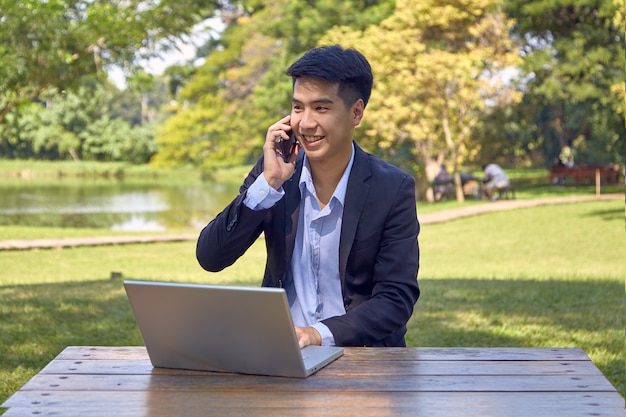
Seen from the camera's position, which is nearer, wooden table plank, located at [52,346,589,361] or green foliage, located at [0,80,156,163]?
wooden table plank, located at [52,346,589,361]

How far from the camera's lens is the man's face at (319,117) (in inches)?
114

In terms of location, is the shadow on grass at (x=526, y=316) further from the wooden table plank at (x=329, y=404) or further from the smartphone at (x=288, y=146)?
the wooden table plank at (x=329, y=404)

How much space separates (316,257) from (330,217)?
0.14 metres

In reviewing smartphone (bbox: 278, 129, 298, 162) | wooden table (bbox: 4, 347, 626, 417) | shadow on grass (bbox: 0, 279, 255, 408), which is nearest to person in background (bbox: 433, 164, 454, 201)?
shadow on grass (bbox: 0, 279, 255, 408)

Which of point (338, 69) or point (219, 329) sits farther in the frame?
point (338, 69)

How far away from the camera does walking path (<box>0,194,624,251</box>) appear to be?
16031mm

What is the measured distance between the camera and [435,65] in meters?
24.8

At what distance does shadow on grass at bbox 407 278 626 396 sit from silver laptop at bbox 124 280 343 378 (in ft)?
11.7

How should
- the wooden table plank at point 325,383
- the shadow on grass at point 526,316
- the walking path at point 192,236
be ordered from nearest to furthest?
the wooden table plank at point 325,383 → the shadow on grass at point 526,316 → the walking path at point 192,236

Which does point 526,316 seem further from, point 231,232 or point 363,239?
point 231,232

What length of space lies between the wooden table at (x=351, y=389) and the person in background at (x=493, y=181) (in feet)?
79.3

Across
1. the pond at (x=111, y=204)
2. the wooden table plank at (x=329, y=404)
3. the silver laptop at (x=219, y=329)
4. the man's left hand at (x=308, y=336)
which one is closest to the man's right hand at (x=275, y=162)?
the man's left hand at (x=308, y=336)

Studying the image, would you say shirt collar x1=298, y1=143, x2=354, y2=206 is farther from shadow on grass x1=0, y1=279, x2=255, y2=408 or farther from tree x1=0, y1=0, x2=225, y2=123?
tree x1=0, y1=0, x2=225, y2=123

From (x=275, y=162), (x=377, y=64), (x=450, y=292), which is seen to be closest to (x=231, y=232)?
Result: (x=275, y=162)
